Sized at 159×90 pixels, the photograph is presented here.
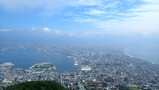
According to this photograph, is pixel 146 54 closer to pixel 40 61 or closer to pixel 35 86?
pixel 40 61

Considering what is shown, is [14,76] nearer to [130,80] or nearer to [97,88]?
[97,88]

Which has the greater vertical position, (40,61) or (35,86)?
(35,86)

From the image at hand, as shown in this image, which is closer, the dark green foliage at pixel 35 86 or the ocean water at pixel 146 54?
the dark green foliage at pixel 35 86

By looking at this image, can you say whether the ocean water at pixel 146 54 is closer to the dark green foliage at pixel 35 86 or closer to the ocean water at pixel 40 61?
the ocean water at pixel 40 61

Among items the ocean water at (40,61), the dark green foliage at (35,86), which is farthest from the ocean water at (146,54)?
the dark green foliage at (35,86)

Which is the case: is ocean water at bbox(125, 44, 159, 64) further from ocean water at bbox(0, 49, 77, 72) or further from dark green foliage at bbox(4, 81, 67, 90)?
dark green foliage at bbox(4, 81, 67, 90)

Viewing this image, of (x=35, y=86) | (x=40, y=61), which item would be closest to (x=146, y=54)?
(x=40, y=61)

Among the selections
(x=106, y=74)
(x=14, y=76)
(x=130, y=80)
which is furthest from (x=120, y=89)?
(x=14, y=76)

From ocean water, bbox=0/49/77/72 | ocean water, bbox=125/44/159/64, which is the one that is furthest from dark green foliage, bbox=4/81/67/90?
ocean water, bbox=125/44/159/64

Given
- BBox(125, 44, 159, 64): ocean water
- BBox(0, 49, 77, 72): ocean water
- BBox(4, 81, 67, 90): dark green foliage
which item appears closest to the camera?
BBox(4, 81, 67, 90): dark green foliage

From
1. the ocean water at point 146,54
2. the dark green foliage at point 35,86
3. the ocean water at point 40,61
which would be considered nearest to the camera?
the dark green foliage at point 35,86

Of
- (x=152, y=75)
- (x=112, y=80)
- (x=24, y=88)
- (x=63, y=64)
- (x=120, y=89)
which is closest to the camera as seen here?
(x=24, y=88)
